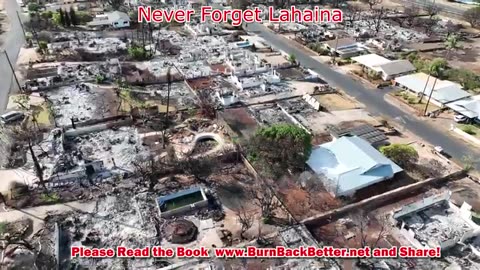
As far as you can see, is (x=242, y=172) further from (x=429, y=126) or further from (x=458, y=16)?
(x=458, y=16)

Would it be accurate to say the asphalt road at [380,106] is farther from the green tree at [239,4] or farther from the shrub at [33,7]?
the shrub at [33,7]

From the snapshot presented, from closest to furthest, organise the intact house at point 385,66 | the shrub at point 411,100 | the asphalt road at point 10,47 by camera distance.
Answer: the shrub at point 411,100 < the asphalt road at point 10,47 < the intact house at point 385,66

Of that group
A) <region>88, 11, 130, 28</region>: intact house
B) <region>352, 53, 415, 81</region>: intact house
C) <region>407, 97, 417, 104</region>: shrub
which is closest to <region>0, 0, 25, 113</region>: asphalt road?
<region>88, 11, 130, 28</region>: intact house

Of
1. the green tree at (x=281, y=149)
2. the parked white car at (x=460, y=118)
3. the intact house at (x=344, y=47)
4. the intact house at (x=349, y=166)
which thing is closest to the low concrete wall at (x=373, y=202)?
the intact house at (x=349, y=166)

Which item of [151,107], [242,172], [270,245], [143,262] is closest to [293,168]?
[242,172]
